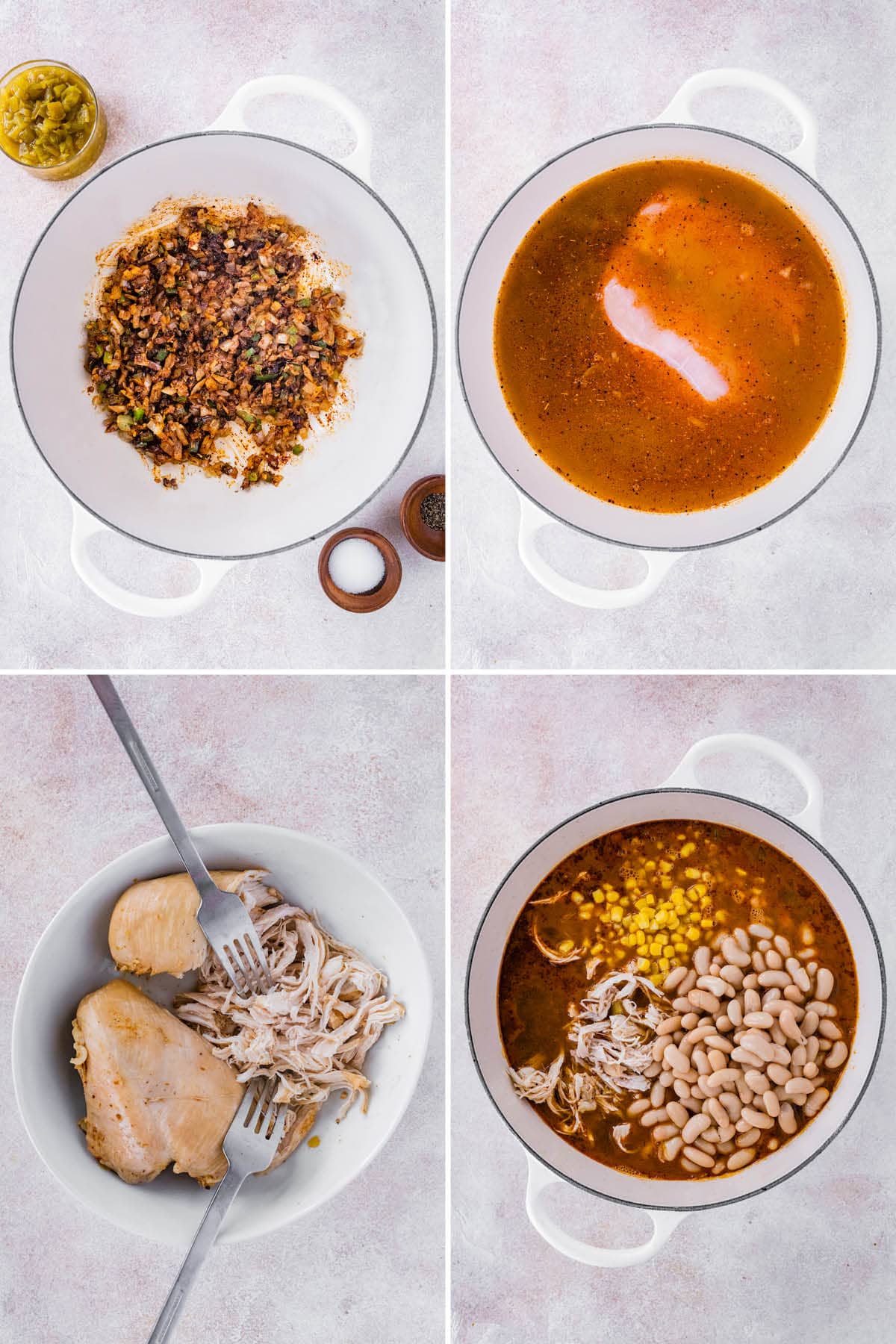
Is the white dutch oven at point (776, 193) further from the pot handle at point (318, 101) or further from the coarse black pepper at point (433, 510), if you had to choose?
the pot handle at point (318, 101)

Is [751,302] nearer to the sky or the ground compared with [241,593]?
nearer to the sky

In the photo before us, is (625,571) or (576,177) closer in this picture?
(576,177)

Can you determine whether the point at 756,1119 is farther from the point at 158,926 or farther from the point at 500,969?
the point at 158,926

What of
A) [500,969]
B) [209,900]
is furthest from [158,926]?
[500,969]

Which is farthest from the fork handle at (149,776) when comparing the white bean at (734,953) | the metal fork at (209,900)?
the white bean at (734,953)

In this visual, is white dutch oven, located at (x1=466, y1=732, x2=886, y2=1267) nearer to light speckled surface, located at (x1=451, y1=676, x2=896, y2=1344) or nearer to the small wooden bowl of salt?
light speckled surface, located at (x1=451, y1=676, x2=896, y2=1344)

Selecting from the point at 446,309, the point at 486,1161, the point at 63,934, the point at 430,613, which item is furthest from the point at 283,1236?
the point at 446,309

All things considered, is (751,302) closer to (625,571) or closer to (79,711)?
(625,571)

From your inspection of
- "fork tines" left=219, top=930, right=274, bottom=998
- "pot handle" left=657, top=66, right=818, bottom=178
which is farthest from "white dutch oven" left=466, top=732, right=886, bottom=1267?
"pot handle" left=657, top=66, right=818, bottom=178
